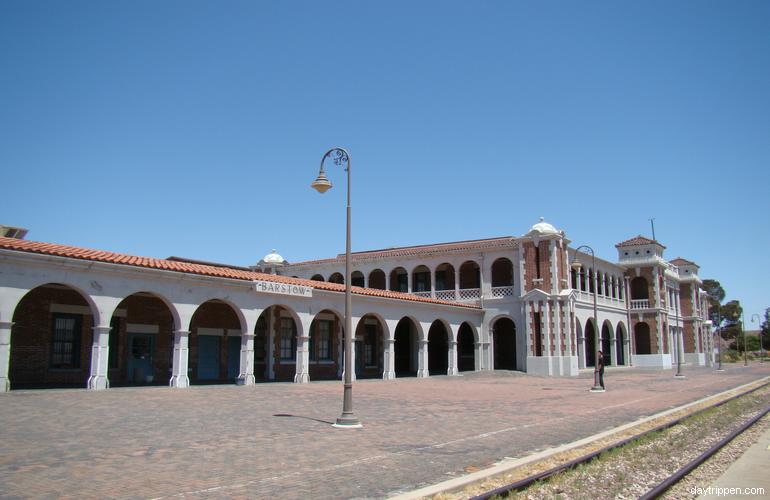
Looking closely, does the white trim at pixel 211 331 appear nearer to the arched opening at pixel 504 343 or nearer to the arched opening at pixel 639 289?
the arched opening at pixel 504 343

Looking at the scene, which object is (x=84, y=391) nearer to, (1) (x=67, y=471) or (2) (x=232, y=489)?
(1) (x=67, y=471)

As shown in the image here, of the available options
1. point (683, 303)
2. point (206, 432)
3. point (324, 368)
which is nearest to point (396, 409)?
point (206, 432)

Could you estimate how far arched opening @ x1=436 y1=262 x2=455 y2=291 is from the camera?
41.8 metres

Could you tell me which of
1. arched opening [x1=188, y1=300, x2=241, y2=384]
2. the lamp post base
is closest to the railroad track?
the lamp post base

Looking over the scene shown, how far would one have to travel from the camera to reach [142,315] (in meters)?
23.3

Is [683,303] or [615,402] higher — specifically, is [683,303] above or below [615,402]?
above

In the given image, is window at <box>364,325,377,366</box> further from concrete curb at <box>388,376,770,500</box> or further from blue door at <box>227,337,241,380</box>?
concrete curb at <box>388,376,770,500</box>

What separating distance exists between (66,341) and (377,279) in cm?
2551

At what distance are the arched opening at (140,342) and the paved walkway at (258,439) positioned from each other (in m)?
3.99

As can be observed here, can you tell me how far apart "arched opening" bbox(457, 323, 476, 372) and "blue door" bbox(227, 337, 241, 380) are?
1756cm

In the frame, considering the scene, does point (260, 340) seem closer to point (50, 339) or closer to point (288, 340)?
point (288, 340)

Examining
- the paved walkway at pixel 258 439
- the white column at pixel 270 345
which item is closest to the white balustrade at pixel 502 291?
the white column at pixel 270 345

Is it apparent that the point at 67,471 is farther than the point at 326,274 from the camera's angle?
No

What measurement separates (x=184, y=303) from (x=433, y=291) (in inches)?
859
